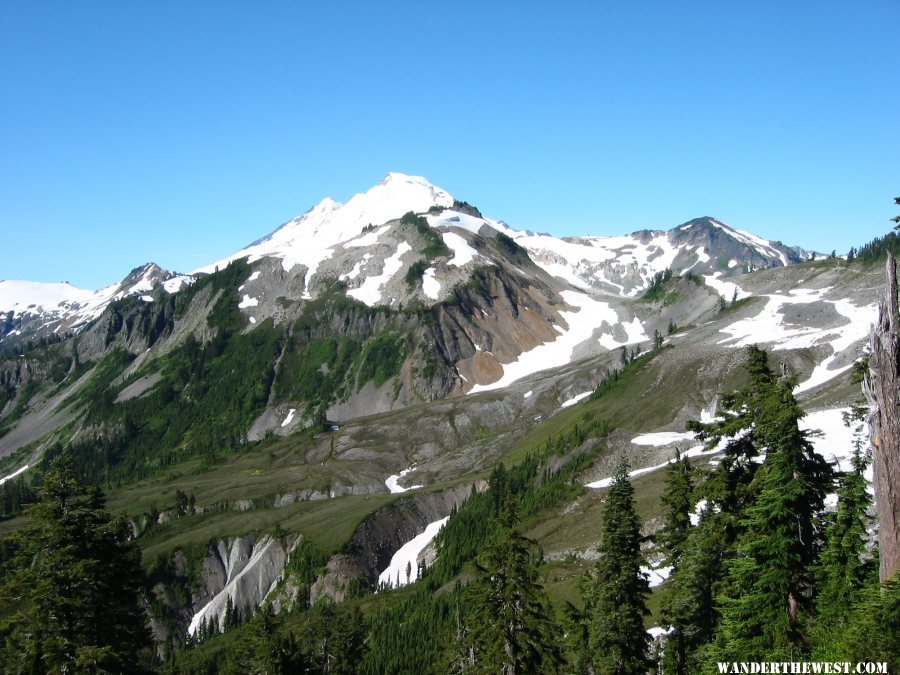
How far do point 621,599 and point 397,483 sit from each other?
15031 centimetres

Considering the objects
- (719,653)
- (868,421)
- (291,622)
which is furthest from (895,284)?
(291,622)

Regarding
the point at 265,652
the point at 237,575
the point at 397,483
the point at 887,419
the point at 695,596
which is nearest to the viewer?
the point at 887,419

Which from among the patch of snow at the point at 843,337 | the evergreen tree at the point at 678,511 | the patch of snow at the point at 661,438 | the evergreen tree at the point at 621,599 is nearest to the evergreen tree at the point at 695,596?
the evergreen tree at the point at 621,599

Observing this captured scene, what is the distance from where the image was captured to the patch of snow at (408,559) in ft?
428

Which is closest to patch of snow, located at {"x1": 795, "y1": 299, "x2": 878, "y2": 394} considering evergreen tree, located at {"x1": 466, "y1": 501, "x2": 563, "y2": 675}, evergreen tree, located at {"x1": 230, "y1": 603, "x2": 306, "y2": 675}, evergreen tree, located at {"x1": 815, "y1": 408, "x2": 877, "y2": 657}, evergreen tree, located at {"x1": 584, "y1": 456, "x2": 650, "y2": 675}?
evergreen tree, located at {"x1": 584, "y1": 456, "x2": 650, "y2": 675}

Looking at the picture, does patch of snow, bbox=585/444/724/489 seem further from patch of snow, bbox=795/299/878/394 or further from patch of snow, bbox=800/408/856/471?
patch of snow, bbox=795/299/878/394

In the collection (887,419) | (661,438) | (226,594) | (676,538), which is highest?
(661,438)

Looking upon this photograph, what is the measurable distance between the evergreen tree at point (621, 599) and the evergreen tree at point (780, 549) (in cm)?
1086

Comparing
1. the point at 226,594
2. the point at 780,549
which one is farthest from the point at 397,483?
the point at 780,549

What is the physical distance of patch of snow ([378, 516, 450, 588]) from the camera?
130 metres

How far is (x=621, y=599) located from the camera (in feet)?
109

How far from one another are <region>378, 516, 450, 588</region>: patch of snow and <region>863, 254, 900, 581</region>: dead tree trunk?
392ft

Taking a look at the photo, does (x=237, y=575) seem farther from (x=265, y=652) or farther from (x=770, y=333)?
(x=770, y=333)

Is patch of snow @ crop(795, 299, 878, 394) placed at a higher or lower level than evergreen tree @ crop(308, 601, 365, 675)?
higher
